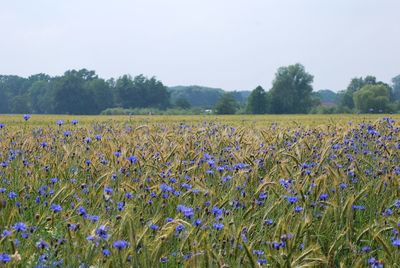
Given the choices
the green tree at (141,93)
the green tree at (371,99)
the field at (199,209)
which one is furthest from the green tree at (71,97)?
the field at (199,209)

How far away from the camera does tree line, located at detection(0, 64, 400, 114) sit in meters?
85.0

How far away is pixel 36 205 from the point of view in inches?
162

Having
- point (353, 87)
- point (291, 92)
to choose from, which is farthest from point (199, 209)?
point (353, 87)

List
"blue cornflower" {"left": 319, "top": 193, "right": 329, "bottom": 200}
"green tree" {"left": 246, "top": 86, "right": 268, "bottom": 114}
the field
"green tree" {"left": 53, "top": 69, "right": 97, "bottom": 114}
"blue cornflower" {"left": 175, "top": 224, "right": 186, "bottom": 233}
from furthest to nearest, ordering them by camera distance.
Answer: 1. "green tree" {"left": 53, "top": 69, "right": 97, "bottom": 114}
2. "green tree" {"left": 246, "top": 86, "right": 268, "bottom": 114}
3. "blue cornflower" {"left": 319, "top": 193, "right": 329, "bottom": 200}
4. "blue cornflower" {"left": 175, "top": 224, "right": 186, "bottom": 233}
5. the field

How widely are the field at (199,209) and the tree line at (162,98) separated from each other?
72580 mm

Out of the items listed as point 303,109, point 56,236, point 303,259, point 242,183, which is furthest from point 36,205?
point 303,109

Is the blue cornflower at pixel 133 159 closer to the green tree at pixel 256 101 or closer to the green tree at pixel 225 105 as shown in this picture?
the green tree at pixel 225 105

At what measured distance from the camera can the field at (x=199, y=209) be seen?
257 cm

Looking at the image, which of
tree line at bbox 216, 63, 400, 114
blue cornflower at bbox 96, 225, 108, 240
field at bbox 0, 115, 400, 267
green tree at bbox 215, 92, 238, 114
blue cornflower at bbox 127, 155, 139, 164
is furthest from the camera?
tree line at bbox 216, 63, 400, 114

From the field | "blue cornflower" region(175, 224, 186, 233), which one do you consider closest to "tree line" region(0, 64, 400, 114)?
the field

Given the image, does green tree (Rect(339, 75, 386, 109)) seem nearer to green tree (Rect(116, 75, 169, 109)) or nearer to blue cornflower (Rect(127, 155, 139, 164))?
green tree (Rect(116, 75, 169, 109))

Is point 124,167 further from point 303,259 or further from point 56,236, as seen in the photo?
point 303,259

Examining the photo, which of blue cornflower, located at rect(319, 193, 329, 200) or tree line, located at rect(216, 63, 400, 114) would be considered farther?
tree line, located at rect(216, 63, 400, 114)

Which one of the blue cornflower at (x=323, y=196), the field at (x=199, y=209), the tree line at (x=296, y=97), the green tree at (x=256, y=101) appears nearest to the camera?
the field at (x=199, y=209)
